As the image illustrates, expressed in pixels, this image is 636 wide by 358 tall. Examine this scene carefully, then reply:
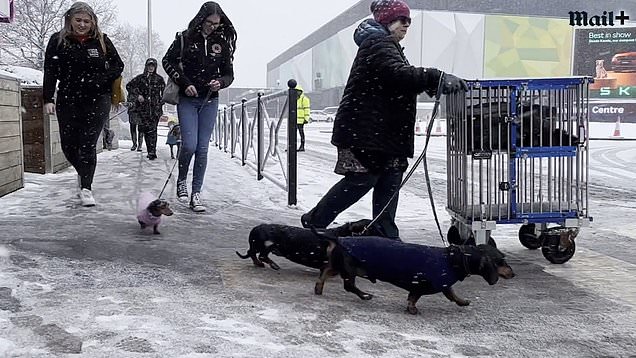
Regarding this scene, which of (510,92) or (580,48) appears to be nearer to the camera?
(510,92)

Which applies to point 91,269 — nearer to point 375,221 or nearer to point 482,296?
point 375,221

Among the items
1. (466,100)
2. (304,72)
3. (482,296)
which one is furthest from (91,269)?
(304,72)

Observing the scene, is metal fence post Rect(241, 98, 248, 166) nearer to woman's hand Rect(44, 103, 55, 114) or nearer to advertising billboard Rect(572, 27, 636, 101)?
woman's hand Rect(44, 103, 55, 114)

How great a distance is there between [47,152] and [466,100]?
5.82 meters

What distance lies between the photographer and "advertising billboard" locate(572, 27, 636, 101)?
139 ft

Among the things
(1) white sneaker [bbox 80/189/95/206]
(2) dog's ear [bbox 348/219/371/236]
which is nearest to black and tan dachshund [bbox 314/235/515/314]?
(2) dog's ear [bbox 348/219/371/236]

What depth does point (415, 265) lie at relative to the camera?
313 cm

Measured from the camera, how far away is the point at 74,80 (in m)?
5.57

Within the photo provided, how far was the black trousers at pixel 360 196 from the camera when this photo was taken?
167 inches

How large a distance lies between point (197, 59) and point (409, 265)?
3.27 meters

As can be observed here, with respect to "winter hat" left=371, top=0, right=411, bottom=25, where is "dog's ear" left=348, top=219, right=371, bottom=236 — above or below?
below

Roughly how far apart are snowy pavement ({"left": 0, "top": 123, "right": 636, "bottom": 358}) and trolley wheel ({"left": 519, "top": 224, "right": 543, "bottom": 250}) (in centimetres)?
5

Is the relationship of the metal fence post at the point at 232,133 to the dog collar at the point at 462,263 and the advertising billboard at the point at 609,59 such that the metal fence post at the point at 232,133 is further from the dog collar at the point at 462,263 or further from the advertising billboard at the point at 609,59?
the advertising billboard at the point at 609,59

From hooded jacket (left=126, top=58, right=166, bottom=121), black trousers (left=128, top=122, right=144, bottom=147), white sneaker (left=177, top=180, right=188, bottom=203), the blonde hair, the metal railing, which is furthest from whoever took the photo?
black trousers (left=128, top=122, right=144, bottom=147)
